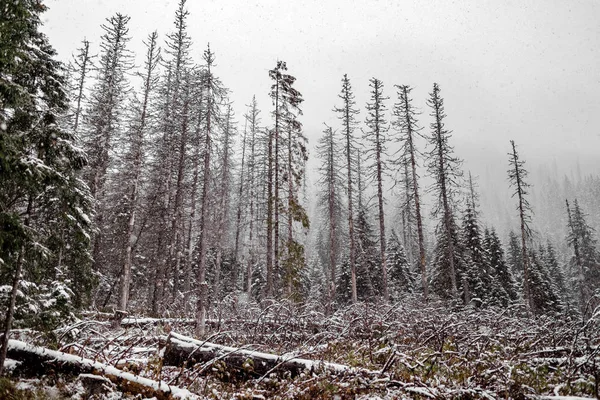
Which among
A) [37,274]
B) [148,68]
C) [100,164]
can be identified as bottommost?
[37,274]

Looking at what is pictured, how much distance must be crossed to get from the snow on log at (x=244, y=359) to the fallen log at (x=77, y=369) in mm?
984

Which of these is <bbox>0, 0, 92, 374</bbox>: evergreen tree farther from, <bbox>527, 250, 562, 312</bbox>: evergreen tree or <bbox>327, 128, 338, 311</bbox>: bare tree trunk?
<bbox>527, 250, 562, 312</bbox>: evergreen tree

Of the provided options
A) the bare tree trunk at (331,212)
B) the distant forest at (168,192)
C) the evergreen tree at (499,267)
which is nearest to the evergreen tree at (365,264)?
the distant forest at (168,192)

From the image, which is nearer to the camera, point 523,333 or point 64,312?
point 64,312

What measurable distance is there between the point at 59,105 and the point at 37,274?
13.1 feet

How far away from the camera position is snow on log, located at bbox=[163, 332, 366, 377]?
21.0 ft

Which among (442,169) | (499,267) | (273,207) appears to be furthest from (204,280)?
(499,267)

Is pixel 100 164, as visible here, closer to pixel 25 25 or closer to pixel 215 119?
pixel 215 119

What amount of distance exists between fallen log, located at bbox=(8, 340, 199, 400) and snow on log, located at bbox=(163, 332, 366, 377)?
3.23 ft

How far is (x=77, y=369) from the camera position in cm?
571

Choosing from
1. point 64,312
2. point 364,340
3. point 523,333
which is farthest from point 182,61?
point 523,333

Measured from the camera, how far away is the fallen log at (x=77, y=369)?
5.00 metres

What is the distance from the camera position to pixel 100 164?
63.3 ft

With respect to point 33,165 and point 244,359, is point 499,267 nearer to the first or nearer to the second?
point 244,359
